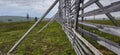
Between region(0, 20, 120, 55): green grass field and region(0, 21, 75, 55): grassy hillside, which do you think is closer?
region(0, 20, 120, 55): green grass field

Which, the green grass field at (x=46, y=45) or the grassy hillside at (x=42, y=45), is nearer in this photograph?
the green grass field at (x=46, y=45)

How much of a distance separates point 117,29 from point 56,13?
20.7 metres

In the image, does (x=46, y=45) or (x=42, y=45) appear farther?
(x=42, y=45)

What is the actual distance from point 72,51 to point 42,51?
1.61m

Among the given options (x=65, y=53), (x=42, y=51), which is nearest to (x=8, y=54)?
(x=42, y=51)

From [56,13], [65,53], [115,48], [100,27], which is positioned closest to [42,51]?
[65,53]

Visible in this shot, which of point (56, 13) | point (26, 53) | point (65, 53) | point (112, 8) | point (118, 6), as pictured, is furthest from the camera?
point (56, 13)

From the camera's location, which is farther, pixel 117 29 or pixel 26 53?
pixel 26 53

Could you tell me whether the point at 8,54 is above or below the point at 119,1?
below

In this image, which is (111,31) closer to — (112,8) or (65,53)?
(112,8)

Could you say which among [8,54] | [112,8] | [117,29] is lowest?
[8,54]

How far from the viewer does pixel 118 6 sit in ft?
9.57

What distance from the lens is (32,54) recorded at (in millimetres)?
10672

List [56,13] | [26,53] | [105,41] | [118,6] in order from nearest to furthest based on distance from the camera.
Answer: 1. [118,6]
2. [105,41]
3. [26,53]
4. [56,13]
